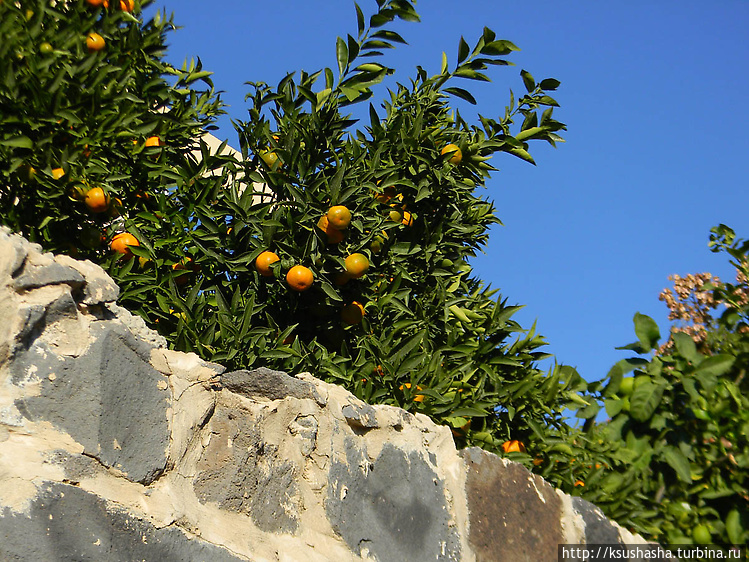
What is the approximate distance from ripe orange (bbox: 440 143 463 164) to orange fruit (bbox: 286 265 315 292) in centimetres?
82

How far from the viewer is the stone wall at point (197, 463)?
1.54 metres

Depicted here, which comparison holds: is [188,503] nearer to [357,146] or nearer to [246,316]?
[246,316]

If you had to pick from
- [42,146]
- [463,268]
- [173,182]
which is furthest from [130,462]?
[463,268]

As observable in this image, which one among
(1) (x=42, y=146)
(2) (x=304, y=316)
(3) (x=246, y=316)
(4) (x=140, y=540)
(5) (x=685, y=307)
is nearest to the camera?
(4) (x=140, y=540)

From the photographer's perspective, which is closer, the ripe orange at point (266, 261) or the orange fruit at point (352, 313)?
the ripe orange at point (266, 261)

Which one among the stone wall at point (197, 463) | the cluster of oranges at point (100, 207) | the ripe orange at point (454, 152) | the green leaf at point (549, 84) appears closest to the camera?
the stone wall at point (197, 463)

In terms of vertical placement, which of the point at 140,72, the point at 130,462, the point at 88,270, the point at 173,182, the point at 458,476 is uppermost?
the point at 140,72

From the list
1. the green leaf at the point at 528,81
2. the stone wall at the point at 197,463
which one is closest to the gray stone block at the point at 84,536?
the stone wall at the point at 197,463

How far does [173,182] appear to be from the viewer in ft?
8.11

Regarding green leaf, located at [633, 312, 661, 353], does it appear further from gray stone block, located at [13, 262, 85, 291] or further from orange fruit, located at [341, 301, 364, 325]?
gray stone block, located at [13, 262, 85, 291]

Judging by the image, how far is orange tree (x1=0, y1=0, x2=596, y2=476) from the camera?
2.14 meters

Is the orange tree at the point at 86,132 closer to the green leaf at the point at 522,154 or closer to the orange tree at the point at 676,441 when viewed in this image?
the green leaf at the point at 522,154

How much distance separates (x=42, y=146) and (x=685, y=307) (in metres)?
3.83

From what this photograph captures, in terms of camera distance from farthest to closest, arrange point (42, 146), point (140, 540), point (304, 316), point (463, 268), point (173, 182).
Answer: point (463, 268) < point (304, 316) < point (173, 182) < point (42, 146) < point (140, 540)
